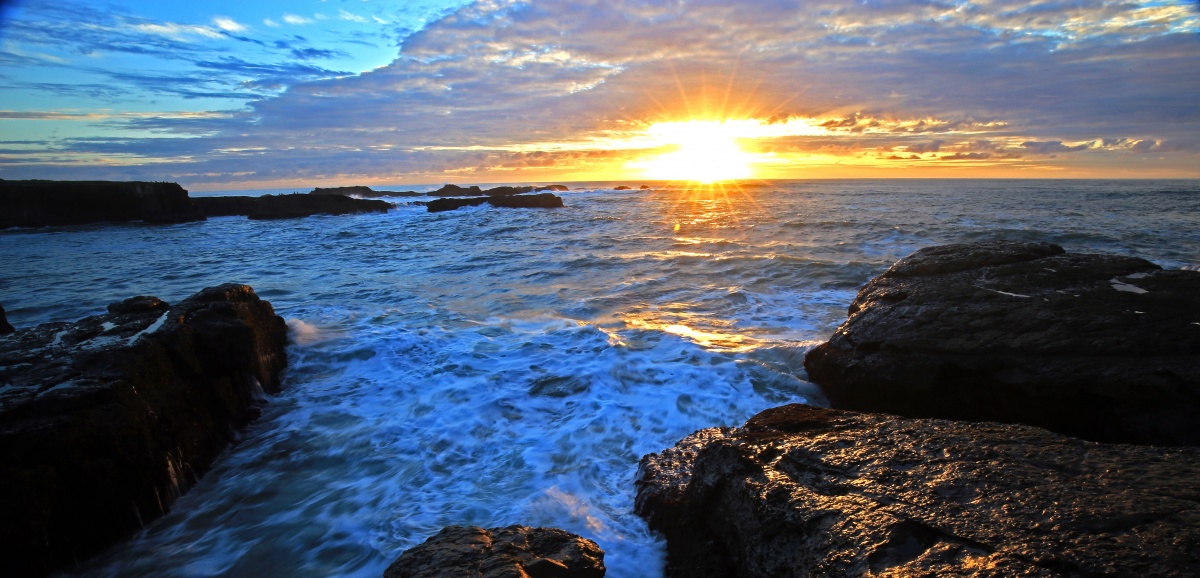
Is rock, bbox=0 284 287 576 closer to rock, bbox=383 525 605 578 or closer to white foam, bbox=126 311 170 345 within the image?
white foam, bbox=126 311 170 345

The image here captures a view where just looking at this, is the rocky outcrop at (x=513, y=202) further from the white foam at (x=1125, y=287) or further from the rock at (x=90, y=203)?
the white foam at (x=1125, y=287)

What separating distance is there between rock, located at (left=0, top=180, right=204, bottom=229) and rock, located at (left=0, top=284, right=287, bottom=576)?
32824 millimetres

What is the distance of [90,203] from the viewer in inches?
1190

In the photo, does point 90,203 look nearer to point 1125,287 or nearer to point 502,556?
point 502,556

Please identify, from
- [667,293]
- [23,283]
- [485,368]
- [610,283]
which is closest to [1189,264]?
[667,293]

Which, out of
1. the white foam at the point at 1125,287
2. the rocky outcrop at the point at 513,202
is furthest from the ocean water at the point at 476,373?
the rocky outcrop at the point at 513,202

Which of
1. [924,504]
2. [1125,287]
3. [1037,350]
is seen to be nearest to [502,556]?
[924,504]

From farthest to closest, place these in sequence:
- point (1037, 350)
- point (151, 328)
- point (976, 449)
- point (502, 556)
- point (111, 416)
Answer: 1. point (151, 328)
2. point (1037, 350)
3. point (111, 416)
4. point (976, 449)
5. point (502, 556)

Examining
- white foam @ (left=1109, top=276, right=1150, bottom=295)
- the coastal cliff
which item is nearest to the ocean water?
the coastal cliff

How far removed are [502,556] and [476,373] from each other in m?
4.07

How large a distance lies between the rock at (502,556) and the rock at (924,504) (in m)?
0.67

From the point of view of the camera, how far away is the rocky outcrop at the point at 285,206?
35781 millimetres

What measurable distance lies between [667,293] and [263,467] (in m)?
7.28

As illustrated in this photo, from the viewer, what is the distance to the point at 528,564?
2611mm
